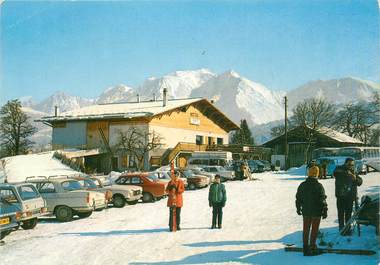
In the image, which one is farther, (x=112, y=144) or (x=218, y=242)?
(x=112, y=144)

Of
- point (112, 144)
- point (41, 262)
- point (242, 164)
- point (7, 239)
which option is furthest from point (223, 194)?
point (112, 144)

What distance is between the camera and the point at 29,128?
5609 centimetres

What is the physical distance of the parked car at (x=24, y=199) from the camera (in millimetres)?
13245

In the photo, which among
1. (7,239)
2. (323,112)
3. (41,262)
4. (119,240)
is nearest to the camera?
(41,262)

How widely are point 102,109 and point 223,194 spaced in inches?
1547

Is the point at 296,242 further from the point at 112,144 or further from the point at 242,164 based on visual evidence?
the point at 112,144

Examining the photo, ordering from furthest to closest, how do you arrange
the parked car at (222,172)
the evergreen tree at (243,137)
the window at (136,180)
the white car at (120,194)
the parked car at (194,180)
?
the evergreen tree at (243,137), the parked car at (222,172), the parked car at (194,180), the window at (136,180), the white car at (120,194)

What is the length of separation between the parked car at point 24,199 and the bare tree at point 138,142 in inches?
1069

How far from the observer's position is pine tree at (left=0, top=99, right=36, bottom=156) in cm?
5409

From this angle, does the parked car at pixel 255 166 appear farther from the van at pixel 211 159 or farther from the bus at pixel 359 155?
the van at pixel 211 159

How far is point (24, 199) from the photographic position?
535 inches

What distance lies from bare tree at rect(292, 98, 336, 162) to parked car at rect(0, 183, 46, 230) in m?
46.6

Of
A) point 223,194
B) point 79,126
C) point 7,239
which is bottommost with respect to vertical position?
point 7,239

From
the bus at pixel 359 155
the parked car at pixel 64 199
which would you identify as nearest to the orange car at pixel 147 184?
the parked car at pixel 64 199
